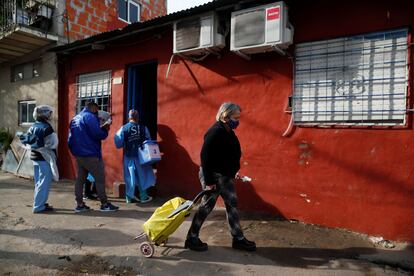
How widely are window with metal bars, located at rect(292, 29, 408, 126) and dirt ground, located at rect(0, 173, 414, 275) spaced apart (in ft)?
5.35

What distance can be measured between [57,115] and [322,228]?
755cm

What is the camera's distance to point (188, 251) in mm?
4316

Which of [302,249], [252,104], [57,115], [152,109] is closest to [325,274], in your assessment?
[302,249]

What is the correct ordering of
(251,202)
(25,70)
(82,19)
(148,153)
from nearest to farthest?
1. (251,202)
2. (148,153)
3. (82,19)
4. (25,70)

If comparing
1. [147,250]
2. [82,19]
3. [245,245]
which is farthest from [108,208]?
[82,19]

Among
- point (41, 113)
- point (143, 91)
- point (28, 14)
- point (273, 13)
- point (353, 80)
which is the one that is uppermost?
point (28, 14)

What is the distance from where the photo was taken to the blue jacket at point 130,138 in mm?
6754

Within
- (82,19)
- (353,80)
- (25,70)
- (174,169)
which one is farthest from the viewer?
(25,70)

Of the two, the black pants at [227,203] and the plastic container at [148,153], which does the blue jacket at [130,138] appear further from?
the black pants at [227,203]

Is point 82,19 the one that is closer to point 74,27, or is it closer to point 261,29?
point 74,27

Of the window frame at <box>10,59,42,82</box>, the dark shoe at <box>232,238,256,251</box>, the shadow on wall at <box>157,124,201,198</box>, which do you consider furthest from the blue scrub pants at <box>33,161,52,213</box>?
the window frame at <box>10,59,42,82</box>

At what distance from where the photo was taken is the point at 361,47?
4.78 meters

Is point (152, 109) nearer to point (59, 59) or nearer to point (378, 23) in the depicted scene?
point (59, 59)

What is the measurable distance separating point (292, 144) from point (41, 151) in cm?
427
